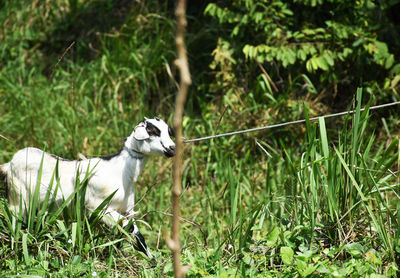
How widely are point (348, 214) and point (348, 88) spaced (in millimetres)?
2410

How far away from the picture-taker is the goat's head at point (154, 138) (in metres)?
2.50

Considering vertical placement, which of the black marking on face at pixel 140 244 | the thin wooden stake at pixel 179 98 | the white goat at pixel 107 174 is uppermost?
the thin wooden stake at pixel 179 98

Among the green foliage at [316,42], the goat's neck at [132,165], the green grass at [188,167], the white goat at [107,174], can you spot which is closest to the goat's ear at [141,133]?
the white goat at [107,174]

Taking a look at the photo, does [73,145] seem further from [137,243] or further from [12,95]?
[137,243]

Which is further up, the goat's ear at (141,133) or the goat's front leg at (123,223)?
the goat's ear at (141,133)

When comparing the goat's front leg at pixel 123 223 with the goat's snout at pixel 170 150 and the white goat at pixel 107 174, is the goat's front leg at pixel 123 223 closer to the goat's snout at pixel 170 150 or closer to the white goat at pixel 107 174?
the white goat at pixel 107 174

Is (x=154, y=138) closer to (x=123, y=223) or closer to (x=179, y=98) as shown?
(x=123, y=223)

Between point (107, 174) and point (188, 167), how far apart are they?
1.70 meters

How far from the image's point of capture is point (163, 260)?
8.68ft

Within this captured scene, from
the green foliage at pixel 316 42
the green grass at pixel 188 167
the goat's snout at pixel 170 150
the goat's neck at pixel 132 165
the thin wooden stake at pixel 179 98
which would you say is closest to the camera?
the thin wooden stake at pixel 179 98

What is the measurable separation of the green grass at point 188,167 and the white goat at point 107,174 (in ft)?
0.30

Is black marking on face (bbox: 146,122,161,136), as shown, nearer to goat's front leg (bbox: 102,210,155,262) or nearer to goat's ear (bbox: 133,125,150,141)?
goat's ear (bbox: 133,125,150,141)

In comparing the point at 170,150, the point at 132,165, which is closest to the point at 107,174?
the point at 132,165

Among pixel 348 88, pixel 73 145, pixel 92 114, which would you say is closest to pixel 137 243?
pixel 73 145
